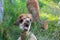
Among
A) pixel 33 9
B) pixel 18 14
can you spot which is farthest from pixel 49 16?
pixel 18 14

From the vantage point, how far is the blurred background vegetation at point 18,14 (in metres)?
3.12

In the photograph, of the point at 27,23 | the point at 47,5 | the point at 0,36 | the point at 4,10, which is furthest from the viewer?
the point at 47,5

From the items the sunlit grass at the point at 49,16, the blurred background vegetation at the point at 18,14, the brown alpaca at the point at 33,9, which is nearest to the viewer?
the blurred background vegetation at the point at 18,14

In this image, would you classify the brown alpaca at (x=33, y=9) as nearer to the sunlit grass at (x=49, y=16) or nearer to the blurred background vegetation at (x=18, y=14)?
the blurred background vegetation at (x=18, y=14)

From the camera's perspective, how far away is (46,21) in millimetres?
3391

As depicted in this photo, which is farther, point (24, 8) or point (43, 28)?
point (24, 8)

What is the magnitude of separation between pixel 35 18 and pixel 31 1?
223 mm

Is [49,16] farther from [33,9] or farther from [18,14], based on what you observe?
[18,14]

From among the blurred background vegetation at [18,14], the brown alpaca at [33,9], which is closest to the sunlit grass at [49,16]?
the blurred background vegetation at [18,14]

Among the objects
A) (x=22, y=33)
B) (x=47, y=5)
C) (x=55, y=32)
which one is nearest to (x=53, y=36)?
(x=55, y=32)

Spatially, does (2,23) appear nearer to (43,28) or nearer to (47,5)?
(43,28)

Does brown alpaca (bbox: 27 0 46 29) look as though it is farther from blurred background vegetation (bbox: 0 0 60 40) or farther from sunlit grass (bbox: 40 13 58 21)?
sunlit grass (bbox: 40 13 58 21)

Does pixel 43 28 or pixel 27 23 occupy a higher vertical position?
pixel 27 23

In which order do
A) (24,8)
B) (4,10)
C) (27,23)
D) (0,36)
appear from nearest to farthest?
1. (27,23)
2. (0,36)
3. (4,10)
4. (24,8)
